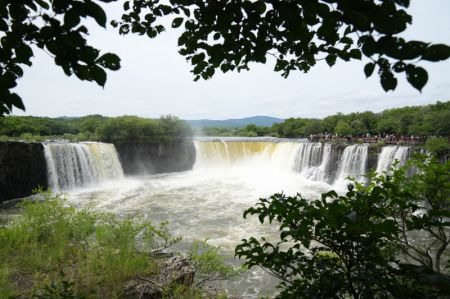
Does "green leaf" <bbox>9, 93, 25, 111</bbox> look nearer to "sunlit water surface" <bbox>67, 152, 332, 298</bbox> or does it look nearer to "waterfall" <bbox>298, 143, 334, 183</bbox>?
"sunlit water surface" <bbox>67, 152, 332, 298</bbox>

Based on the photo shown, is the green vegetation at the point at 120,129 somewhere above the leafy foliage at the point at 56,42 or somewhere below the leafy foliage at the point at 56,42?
below

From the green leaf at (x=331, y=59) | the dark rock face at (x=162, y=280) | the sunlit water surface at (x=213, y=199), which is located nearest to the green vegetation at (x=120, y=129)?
the sunlit water surface at (x=213, y=199)

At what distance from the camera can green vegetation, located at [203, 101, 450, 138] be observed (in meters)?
29.1

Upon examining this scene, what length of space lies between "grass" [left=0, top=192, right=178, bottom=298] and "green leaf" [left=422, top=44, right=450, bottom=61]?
493cm

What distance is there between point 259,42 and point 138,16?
1.45 metres

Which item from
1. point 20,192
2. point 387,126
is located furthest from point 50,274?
point 387,126

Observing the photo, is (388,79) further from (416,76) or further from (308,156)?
(308,156)

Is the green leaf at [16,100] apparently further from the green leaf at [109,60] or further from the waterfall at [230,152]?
the waterfall at [230,152]

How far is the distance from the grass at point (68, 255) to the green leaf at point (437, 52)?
4934 mm

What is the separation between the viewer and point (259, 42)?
2.01 metres

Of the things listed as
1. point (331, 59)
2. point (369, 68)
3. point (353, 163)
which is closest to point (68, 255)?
point (331, 59)

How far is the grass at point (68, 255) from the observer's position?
15.7ft

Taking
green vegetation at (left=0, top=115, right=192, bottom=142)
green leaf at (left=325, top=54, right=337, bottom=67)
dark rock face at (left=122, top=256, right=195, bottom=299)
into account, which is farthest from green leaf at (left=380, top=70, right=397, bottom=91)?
green vegetation at (left=0, top=115, right=192, bottom=142)

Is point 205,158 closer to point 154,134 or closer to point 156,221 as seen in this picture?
point 154,134
